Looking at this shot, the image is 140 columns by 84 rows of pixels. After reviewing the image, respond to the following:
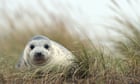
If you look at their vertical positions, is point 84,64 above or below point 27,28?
below

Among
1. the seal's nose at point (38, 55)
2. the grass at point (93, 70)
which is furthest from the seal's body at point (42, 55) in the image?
the grass at point (93, 70)

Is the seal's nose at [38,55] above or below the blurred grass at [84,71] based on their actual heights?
above

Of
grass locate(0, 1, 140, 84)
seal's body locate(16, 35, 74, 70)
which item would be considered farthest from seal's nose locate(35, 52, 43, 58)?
grass locate(0, 1, 140, 84)

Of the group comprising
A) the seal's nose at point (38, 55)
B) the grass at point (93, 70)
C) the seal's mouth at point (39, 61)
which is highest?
the seal's nose at point (38, 55)

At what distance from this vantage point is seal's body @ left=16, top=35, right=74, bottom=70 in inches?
225

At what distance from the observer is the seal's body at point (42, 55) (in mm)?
5719

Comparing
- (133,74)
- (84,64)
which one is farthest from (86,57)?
(133,74)

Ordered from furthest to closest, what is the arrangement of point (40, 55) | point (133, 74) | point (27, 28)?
point (27, 28) → point (40, 55) → point (133, 74)

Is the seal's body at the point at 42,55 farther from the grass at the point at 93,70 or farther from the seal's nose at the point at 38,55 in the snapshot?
the grass at the point at 93,70

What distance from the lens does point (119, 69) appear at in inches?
203

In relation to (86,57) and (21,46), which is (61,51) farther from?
(21,46)

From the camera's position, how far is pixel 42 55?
5.75 meters

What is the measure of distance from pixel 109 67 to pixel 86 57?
317 mm

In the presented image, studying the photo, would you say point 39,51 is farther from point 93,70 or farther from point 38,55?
point 93,70
